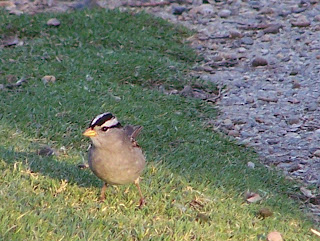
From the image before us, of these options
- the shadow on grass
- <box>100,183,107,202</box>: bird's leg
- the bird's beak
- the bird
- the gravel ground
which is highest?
the bird's beak

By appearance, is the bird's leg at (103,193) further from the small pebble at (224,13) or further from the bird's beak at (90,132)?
the small pebble at (224,13)

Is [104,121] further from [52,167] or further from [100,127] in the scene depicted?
[52,167]

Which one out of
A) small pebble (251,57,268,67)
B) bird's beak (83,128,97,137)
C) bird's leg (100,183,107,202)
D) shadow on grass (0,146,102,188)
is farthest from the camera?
small pebble (251,57,268,67)

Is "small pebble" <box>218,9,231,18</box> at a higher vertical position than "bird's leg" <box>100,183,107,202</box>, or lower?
lower

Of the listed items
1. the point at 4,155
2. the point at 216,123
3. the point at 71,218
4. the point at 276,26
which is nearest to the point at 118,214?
the point at 71,218

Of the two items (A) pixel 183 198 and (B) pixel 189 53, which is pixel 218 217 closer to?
(A) pixel 183 198

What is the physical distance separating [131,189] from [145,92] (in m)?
3.34

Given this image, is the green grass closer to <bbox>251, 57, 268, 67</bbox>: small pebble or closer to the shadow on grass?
the shadow on grass

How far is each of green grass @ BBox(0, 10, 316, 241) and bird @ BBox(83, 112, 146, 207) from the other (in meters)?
0.23

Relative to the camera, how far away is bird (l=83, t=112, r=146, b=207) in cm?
553

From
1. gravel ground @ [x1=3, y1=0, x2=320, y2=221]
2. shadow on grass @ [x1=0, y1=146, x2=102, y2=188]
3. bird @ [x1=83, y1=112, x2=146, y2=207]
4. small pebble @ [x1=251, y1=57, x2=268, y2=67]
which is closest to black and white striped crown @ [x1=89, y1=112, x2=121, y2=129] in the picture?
bird @ [x1=83, y1=112, x2=146, y2=207]

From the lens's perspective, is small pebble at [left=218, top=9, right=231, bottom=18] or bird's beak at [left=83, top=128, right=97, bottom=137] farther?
small pebble at [left=218, top=9, right=231, bottom=18]

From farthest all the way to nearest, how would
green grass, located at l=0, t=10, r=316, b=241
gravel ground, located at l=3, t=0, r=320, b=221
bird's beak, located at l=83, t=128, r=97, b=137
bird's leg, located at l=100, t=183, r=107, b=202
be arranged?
1. gravel ground, located at l=3, t=0, r=320, b=221
2. bird's leg, located at l=100, t=183, r=107, b=202
3. bird's beak, located at l=83, t=128, r=97, b=137
4. green grass, located at l=0, t=10, r=316, b=241

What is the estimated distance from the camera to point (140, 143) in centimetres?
747
